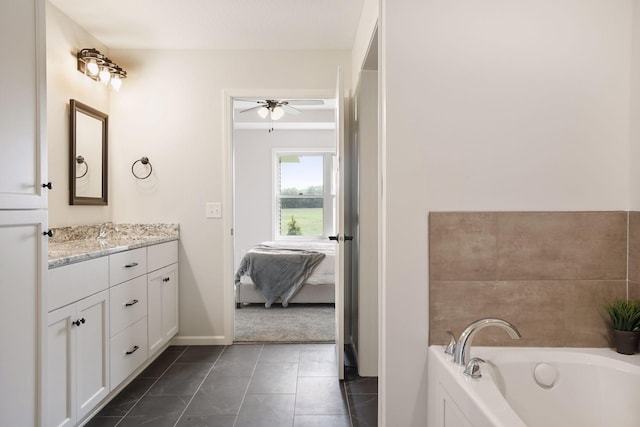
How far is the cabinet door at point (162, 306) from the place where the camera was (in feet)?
9.00

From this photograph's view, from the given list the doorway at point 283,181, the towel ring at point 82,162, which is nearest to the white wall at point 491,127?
the towel ring at point 82,162

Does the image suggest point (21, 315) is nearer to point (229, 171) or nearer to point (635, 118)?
point (229, 171)

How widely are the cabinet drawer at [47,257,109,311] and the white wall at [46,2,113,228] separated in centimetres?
73

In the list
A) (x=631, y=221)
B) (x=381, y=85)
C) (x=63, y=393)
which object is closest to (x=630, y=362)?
(x=631, y=221)

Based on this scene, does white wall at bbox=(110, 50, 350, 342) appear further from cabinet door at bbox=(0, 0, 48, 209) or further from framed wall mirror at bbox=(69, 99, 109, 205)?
cabinet door at bbox=(0, 0, 48, 209)

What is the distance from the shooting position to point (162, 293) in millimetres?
2926

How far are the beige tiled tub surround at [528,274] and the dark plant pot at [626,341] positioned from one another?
0.06 metres

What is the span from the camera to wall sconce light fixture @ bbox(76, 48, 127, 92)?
280cm

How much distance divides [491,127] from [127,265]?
209 centimetres

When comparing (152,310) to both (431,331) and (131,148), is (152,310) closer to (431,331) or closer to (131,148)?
(131,148)

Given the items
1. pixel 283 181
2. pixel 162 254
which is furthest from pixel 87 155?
pixel 283 181

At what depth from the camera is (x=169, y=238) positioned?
3072mm

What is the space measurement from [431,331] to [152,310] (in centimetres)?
202

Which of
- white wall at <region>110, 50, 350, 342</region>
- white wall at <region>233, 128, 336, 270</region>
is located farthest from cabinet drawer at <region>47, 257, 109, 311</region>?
white wall at <region>233, 128, 336, 270</region>
